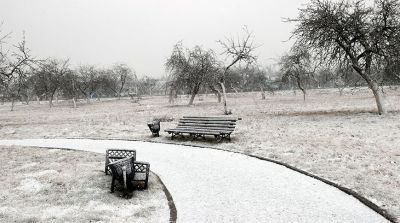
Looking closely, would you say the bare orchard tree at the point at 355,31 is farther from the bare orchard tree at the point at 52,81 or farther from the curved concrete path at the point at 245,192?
the bare orchard tree at the point at 52,81

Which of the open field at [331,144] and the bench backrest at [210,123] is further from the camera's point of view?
the bench backrest at [210,123]

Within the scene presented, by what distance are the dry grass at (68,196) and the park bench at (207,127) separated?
391cm

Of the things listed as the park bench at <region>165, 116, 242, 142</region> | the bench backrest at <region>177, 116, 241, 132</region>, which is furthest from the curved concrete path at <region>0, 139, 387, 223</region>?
the bench backrest at <region>177, 116, 241, 132</region>

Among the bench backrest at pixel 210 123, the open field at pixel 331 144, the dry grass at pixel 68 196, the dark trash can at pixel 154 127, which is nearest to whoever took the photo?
the dry grass at pixel 68 196

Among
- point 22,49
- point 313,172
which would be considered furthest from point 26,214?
point 22,49

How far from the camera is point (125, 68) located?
79.4 meters

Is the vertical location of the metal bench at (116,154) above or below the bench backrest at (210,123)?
below

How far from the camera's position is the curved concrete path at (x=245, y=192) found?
6438mm

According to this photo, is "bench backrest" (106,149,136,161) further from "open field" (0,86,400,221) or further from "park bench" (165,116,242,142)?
"park bench" (165,116,242,142)

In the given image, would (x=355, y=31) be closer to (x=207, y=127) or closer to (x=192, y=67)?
(x=207, y=127)

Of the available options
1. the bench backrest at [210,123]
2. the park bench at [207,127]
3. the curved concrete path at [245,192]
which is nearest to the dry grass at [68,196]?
the curved concrete path at [245,192]

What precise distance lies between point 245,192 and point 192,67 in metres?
28.6

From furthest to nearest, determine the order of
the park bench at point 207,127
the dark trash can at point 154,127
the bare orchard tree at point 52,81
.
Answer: the bare orchard tree at point 52,81 → the dark trash can at point 154,127 → the park bench at point 207,127

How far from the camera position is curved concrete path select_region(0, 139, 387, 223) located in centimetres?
644
